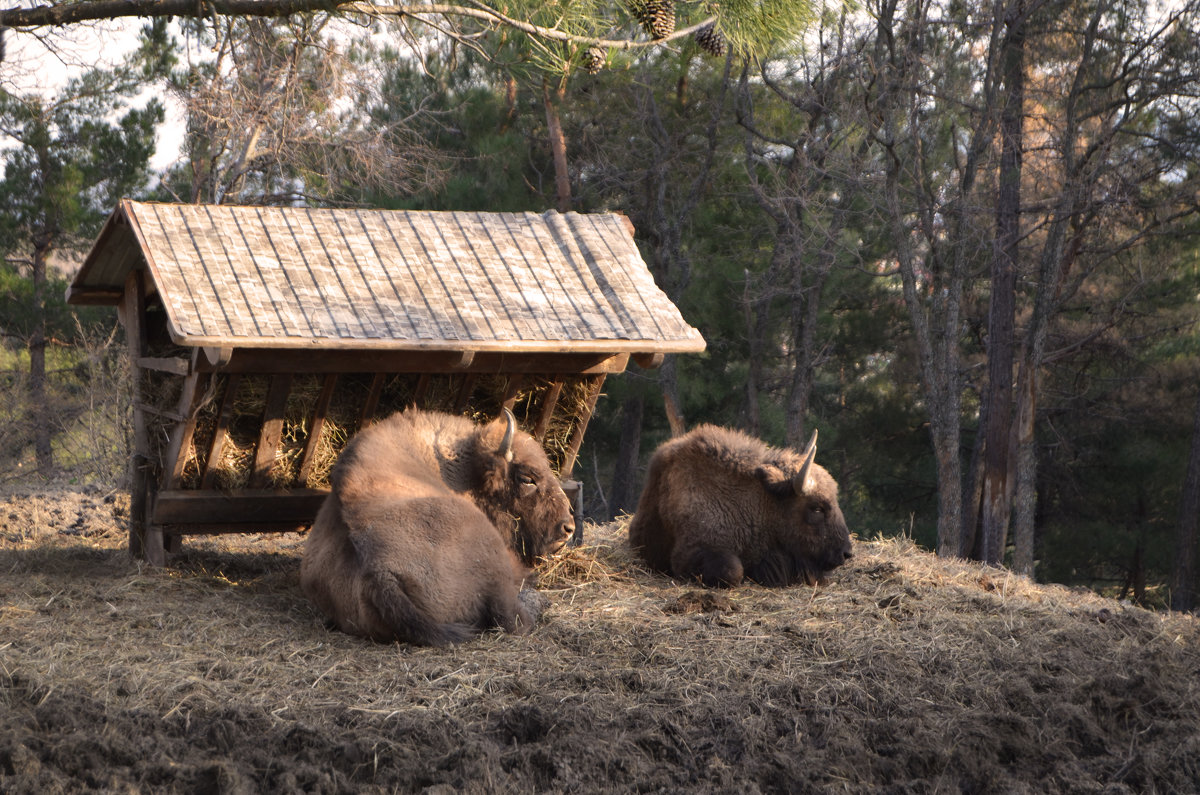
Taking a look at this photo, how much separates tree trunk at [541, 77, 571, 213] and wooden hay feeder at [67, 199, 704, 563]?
9527 mm

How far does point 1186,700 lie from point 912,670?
4.22 ft

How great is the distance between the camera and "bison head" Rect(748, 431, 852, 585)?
814 cm

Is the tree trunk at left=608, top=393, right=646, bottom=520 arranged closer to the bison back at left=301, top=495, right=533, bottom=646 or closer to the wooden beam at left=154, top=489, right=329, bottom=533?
the wooden beam at left=154, top=489, right=329, bottom=533

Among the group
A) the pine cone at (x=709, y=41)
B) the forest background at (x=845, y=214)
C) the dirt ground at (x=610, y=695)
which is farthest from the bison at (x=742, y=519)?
the forest background at (x=845, y=214)

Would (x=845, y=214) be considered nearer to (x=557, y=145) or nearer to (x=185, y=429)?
(x=557, y=145)

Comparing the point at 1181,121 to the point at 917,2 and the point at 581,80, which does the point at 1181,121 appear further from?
the point at 581,80

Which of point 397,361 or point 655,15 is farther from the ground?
point 655,15

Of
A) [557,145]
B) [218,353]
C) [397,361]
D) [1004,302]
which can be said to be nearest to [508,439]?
[397,361]

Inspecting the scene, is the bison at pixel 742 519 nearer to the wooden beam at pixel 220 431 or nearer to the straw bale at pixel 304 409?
the straw bale at pixel 304 409

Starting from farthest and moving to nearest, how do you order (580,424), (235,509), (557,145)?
(557,145), (580,424), (235,509)

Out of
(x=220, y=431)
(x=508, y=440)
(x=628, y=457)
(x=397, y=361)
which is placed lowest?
(x=628, y=457)

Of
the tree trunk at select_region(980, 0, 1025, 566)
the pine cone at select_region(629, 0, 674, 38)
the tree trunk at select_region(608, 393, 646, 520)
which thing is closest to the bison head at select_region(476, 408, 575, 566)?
the pine cone at select_region(629, 0, 674, 38)

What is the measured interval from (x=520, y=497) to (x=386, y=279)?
6.22ft

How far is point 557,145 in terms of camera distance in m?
18.7
